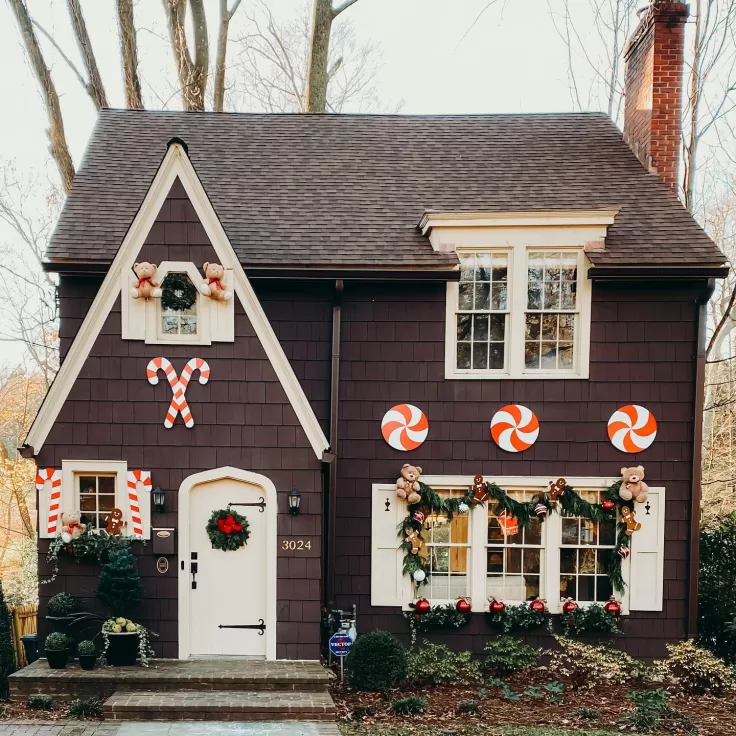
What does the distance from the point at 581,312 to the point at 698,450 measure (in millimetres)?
2406

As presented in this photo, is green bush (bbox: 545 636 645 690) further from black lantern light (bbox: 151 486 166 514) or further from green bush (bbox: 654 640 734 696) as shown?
black lantern light (bbox: 151 486 166 514)

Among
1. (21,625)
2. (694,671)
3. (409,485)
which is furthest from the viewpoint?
(21,625)

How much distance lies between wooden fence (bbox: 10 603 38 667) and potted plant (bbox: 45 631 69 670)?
1.40 m

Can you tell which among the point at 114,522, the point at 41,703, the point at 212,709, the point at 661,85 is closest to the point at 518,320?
the point at 661,85

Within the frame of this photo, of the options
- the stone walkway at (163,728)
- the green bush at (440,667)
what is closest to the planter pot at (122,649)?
the stone walkway at (163,728)

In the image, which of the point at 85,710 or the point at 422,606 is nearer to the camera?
the point at 85,710

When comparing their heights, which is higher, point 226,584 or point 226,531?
point 226,531

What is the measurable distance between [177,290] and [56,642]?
14.1 ft

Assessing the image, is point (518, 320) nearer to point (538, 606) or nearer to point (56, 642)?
point (538, 606)

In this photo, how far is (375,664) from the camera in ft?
27.1

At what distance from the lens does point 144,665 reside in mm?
8133

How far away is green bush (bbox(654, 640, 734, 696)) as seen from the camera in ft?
28.3

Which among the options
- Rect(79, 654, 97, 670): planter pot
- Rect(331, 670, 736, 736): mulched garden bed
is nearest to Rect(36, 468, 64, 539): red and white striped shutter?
Rect(79, 654, 97, 670): planter pot

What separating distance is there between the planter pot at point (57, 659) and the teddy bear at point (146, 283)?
4.19 meters
